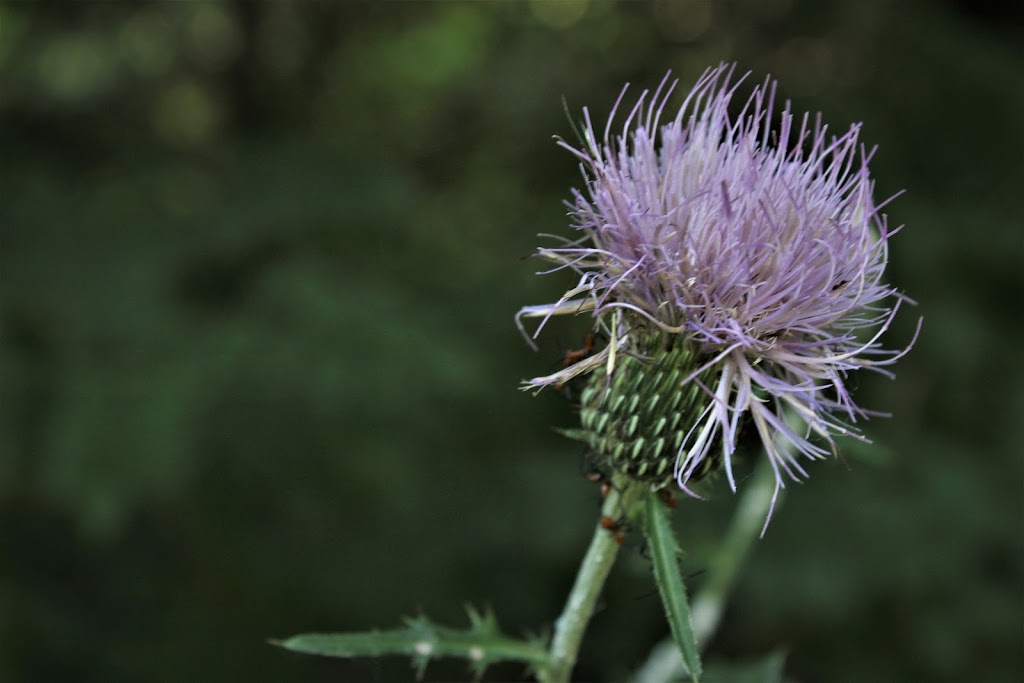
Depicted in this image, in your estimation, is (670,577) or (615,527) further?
(615,527)

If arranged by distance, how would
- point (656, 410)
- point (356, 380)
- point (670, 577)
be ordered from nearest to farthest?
1. point (670, 577)
2. point (656, 410)
3. point (356, 380)

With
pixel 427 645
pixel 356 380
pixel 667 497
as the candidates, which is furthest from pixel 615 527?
pixel 356 380

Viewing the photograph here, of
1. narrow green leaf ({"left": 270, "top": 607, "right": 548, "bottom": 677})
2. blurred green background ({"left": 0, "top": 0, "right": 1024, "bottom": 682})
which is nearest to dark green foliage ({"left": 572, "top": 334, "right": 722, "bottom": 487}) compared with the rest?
narrow green leaf ({"left": 270, "top": 607, "right": 548, "bottom": 677})

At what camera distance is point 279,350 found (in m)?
3.69

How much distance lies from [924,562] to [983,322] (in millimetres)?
1396

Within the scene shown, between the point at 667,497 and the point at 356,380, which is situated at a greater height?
the point at 667,497

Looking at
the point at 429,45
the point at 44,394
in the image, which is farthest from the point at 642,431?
the point at 429,45

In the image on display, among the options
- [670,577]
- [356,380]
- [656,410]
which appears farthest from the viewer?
[356,380]

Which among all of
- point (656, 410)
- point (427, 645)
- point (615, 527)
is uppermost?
point (656, 410)

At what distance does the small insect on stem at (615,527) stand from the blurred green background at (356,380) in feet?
6.47

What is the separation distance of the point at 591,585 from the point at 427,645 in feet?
1.05

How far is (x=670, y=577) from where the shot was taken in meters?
1.52

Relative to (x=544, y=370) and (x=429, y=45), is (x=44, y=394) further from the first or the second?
(x=429, y=45)

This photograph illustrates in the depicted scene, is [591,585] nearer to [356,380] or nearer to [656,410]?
[656,410]
